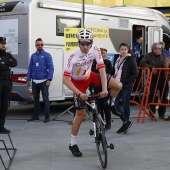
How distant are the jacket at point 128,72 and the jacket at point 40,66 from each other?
2.34 m

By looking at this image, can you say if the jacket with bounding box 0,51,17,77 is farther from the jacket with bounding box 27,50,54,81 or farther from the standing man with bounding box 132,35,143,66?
the standing man with bounding box 132,35,143,66

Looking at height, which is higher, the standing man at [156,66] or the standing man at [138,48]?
the standing man at [138,48]

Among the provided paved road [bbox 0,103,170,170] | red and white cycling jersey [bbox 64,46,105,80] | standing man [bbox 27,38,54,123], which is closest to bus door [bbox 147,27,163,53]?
paved road [bbox 0,103,170,170]

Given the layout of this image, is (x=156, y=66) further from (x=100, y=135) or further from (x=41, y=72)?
(x=100, y=135)

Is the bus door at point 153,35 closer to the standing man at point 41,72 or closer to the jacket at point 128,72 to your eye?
the standing man at point 41,72

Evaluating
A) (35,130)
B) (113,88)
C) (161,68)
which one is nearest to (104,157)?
(113,88)

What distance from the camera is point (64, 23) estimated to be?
42.7 ft

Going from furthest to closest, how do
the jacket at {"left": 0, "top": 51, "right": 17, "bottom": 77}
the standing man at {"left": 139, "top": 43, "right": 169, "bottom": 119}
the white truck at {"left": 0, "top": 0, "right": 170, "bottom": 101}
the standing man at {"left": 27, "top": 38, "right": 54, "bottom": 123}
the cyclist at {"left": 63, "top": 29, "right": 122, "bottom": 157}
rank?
the white truck at {"left": 0, "top": 0, "right": 170, "bottom": 101} → the standing man at {"left": 139, "top": 43, "right": 169, "bottom": 119} → the standing man at {"left": 27, "top": 38, "right": 54, "bottom": 123} → the jacket at {"left": 0, "top": 51, "right": 17, "bottom": 77} → the cyclist at {"left": 63, "top": 29, "right": 122, "bottom": 157}

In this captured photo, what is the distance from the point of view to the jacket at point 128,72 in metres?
9.73

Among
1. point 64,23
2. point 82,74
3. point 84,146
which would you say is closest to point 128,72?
point 84,146

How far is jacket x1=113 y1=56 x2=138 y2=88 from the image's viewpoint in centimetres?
973

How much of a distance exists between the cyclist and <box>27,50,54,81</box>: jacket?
13.6 feet

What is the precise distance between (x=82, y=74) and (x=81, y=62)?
21cm

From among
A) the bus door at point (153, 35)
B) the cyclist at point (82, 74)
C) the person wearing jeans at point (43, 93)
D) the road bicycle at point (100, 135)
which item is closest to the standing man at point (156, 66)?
the person wearing jeans at point (43, 93)
